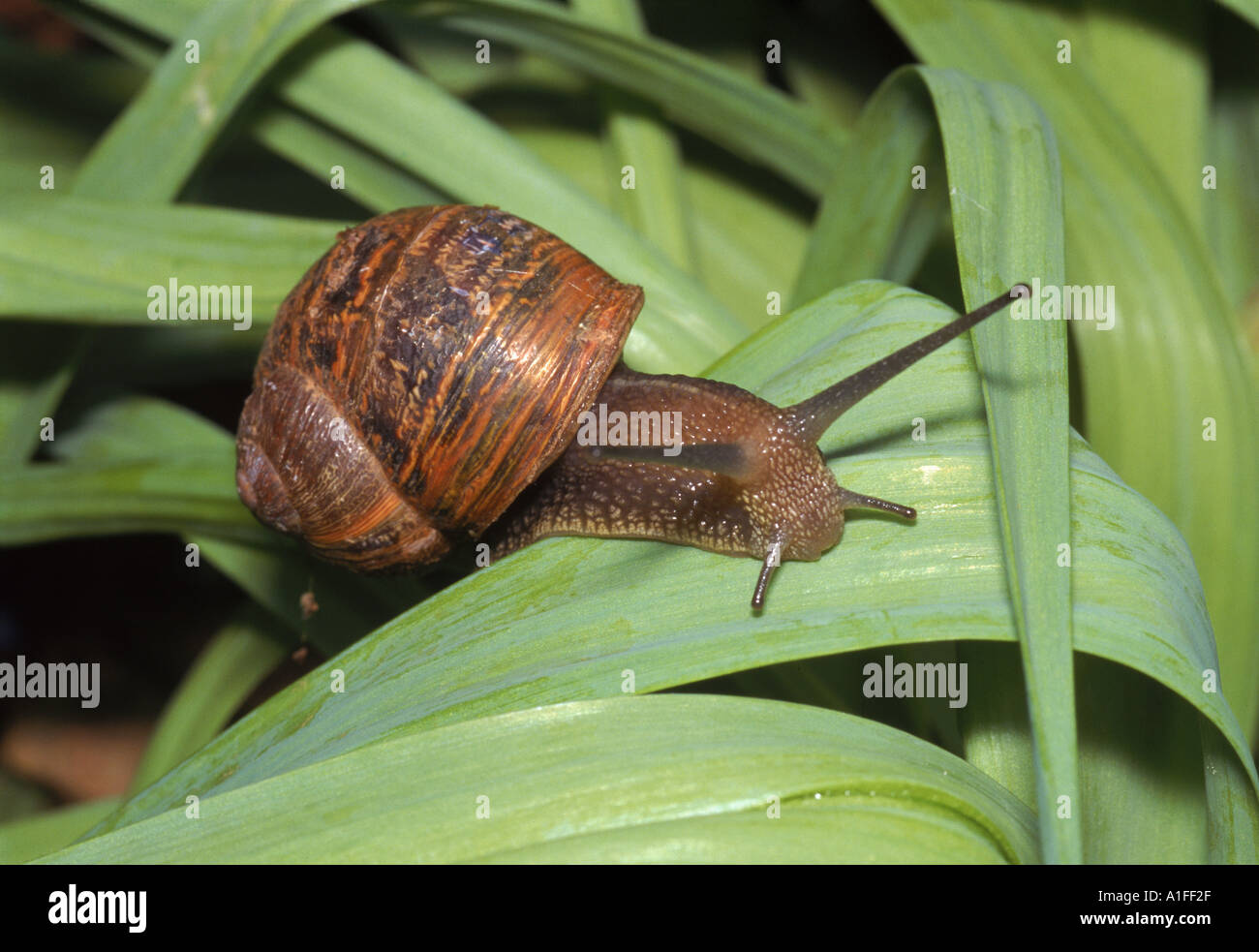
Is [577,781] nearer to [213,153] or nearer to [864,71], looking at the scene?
[213,153]

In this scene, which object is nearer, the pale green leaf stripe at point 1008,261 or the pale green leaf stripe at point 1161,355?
the pale green leaf stripe at point 1008,261

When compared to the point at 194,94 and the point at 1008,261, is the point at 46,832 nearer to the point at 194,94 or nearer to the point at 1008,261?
the point at 194,94

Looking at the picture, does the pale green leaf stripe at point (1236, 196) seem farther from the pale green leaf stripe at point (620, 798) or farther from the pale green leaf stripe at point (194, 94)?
the pale green leaf stripe at point (194, 94)

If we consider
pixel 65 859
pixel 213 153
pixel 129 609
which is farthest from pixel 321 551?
pixel 129 609

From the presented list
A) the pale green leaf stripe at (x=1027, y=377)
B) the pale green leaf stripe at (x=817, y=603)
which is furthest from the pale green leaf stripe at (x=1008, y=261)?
the pale green leaf stripe at (x=817, y=603)

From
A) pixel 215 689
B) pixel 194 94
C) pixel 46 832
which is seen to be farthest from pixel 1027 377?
pixel 46 832

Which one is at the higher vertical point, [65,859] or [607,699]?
[607,699]

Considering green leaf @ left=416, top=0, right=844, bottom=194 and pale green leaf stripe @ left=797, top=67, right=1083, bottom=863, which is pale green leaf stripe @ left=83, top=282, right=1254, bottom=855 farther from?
green leaf @ left=416, top=0, right=844, bottom=194
